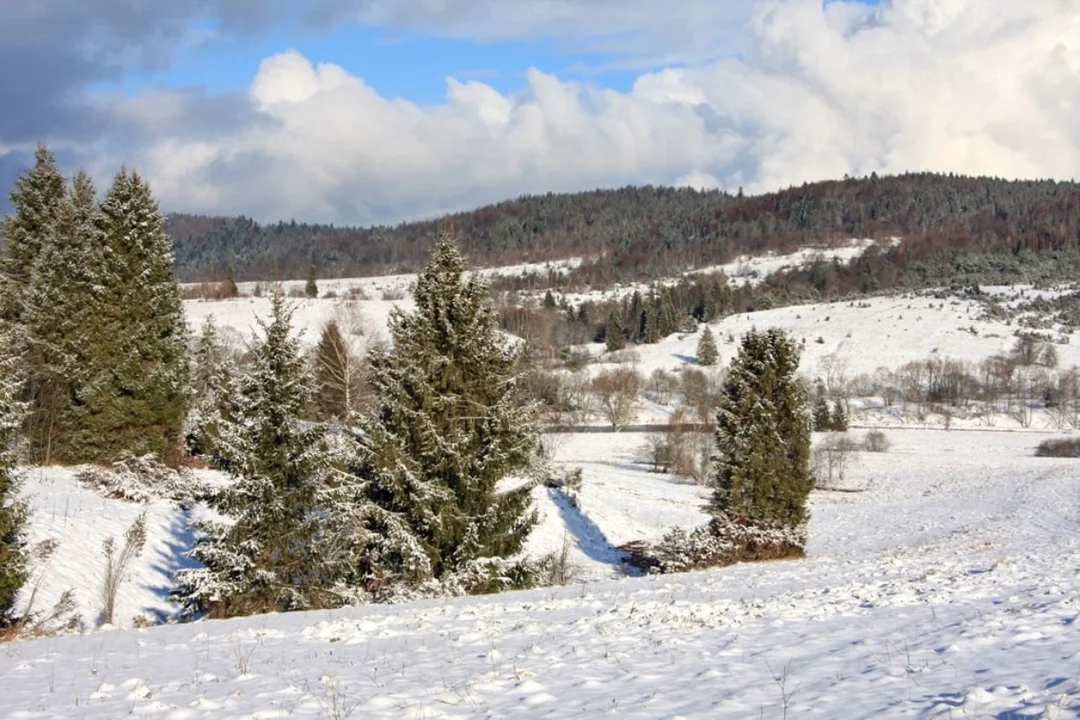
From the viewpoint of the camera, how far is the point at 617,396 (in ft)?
268

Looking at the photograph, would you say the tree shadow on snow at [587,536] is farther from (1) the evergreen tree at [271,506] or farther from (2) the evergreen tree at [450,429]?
(1) the evergreen tree at [271,506]

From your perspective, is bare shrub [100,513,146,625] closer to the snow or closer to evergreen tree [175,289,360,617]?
the snow

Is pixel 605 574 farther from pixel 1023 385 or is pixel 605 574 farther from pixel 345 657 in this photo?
pixel 1023 385

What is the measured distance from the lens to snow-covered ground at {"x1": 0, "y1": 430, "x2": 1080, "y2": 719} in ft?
22.6

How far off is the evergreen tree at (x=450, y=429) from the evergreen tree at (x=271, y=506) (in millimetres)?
1669

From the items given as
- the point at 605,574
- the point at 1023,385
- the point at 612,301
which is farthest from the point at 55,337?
the point at 612,301

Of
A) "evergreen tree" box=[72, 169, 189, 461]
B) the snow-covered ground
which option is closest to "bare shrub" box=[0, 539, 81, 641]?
the snow-covered ground

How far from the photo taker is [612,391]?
87625 millimetres

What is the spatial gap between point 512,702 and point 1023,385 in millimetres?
117149

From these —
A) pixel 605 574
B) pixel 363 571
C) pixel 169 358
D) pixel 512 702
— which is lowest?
pixel 605 574

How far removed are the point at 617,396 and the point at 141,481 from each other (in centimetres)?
6003

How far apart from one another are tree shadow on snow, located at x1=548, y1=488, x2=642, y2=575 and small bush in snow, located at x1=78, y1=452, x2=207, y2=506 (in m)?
14.5

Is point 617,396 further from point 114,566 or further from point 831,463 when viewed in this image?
point 114,566

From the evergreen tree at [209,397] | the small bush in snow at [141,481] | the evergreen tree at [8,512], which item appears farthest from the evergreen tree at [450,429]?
the small bush in snow at [141,481]
